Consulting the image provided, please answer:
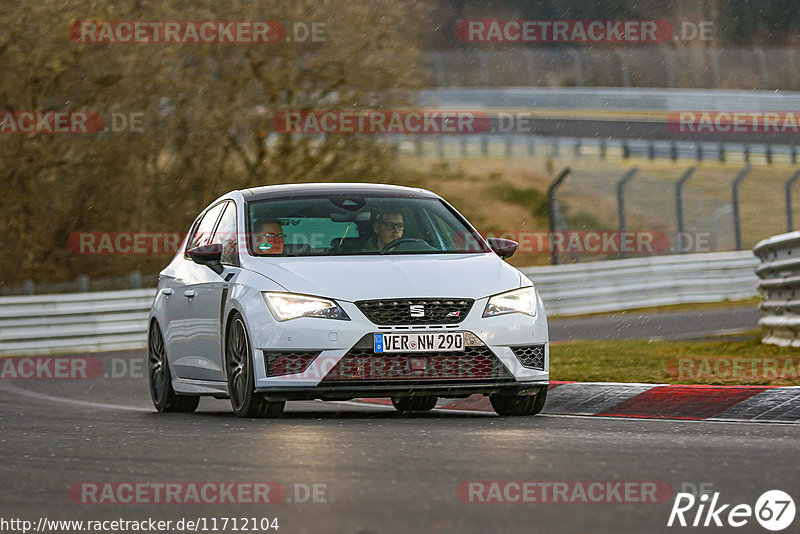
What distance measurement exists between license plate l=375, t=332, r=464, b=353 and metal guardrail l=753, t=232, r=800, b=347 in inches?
183

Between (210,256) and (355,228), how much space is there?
99cm

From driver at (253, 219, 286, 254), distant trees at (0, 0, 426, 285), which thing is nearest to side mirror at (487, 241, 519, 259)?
driver at (253, 219, 286, 254)

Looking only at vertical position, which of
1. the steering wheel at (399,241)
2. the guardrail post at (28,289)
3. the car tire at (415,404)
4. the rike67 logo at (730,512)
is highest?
Answer: the steering wheel at (399,241)

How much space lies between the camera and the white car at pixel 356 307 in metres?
9.88

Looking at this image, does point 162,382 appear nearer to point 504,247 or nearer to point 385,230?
point 385,230

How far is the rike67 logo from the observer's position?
572 centimetres

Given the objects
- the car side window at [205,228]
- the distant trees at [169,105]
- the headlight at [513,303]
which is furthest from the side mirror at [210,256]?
the distant trees at [169,105]

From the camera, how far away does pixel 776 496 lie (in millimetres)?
6199

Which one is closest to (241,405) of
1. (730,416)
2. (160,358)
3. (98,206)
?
(160,358)

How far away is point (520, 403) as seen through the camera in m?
10.6

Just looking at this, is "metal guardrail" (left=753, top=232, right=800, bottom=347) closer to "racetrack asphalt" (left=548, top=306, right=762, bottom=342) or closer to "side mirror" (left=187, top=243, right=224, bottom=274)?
"racetrack asphalt" (left=548, top=306, right=762, bottom=342)

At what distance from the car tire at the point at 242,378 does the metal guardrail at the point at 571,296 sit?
1535cm

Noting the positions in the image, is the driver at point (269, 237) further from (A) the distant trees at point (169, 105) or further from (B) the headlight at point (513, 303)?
(A) the distant trees at point (169, 105)

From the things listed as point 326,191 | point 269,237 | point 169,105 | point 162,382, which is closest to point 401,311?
point 269,237
